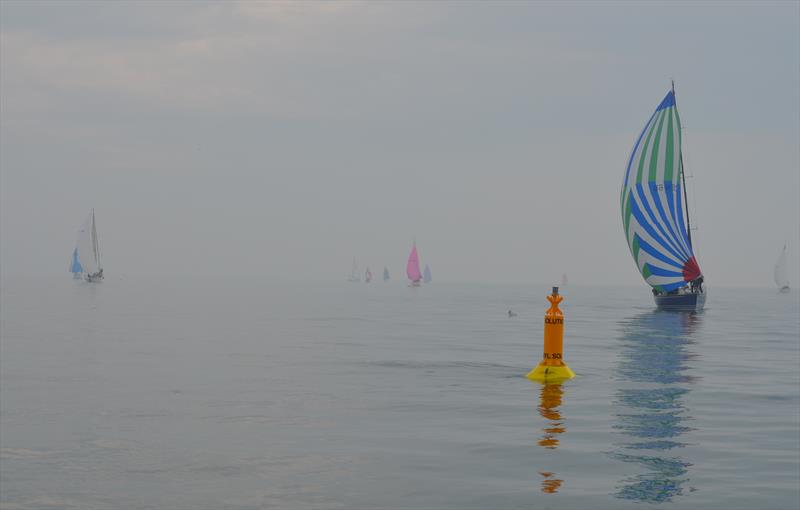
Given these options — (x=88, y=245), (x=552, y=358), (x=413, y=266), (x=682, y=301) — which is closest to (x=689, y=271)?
(x=682, y=301)

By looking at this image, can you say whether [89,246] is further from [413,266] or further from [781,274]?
[781,274]

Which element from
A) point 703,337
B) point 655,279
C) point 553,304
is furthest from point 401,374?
point 655,279

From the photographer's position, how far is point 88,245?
135375 millimetres

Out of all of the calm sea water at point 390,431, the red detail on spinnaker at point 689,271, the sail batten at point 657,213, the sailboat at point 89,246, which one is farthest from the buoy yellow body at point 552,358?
the sailboat at point 89,246

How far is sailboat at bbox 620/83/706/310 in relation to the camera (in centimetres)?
6544

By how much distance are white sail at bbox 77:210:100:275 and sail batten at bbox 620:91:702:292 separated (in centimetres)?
8678

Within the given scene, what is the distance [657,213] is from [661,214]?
0.28 m

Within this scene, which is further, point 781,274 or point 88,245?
point 781,274

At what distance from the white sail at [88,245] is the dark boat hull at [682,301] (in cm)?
8757

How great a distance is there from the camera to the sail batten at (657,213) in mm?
65438

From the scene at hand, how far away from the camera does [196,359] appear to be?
2630 cm

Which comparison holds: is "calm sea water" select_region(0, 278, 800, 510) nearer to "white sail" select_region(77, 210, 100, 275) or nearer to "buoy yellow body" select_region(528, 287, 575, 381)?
"buoy yellow body" select_region(528, 287, 575, 381)

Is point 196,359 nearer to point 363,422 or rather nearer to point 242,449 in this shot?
point 363,422

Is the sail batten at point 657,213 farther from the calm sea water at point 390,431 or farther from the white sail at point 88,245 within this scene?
the white sail at point 88,245
